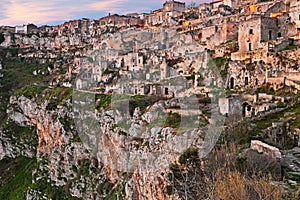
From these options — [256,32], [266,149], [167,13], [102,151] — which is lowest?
[102,151]

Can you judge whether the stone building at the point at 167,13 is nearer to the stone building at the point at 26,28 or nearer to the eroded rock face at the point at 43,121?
the eroded rock face at the point at 43,121

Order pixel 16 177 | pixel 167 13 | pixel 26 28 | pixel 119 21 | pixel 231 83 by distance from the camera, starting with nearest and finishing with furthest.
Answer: pixel 231 83
pixel 16 177
pixel 167 13
pixel 119 21
pixel 26 28

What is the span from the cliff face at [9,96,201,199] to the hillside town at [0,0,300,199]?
3.06 feet

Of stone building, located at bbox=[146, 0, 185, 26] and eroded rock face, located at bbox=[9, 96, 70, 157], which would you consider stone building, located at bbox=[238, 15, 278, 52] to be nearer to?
eroded rock face, located at bbox=[9, 96, 70, 157]

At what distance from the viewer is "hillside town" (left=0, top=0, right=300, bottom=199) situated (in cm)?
2389

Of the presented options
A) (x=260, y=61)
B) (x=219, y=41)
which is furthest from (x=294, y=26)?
(x=219, y=41)

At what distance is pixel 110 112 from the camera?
121ft

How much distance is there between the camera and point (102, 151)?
38969mm

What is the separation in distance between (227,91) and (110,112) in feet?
40.5

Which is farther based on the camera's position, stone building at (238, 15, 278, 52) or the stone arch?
stone building at (238, 15, 278, 52)

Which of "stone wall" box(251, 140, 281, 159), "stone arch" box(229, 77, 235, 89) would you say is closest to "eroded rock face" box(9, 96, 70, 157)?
"stone arch" box(229, 77, 235, 89)

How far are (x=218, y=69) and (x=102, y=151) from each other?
15.3 meters

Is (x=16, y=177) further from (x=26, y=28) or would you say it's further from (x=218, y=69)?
(x=26, y=28)

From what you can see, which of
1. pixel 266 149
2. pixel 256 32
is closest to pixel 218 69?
pixel 256 32
